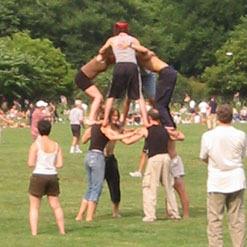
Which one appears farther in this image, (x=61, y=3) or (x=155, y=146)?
(x=61, y=3)

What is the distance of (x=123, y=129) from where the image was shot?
15.2m

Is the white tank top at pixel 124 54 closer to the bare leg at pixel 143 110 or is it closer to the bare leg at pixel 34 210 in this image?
the bare leg at pixel 143 110

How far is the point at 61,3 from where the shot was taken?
86.9 m

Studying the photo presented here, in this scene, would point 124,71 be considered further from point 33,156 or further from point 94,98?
point 33,156

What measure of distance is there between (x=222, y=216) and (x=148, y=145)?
164 inches

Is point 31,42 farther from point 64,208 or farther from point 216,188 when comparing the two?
point 216,188

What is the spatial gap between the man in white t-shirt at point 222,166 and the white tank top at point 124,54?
6.49 feet

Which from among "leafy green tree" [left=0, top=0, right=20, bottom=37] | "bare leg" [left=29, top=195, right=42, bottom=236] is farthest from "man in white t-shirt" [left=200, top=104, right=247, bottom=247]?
"leafy green tree" [left=0, top=0, right=20, bottom=37]

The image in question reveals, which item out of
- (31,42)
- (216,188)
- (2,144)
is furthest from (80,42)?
(216,188)

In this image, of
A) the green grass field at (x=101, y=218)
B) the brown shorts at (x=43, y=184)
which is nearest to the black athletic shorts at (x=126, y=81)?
the brown shorts at (x=43, y=184)

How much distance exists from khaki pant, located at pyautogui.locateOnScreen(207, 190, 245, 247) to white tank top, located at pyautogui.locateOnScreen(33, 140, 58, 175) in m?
2.86

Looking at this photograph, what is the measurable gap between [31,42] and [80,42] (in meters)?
12.2

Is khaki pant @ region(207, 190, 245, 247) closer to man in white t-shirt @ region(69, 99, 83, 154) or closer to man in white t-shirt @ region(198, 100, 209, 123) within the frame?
man in white t-shirt @ region(69, 99, 83, 154)

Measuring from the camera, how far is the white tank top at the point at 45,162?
46.4 feet
